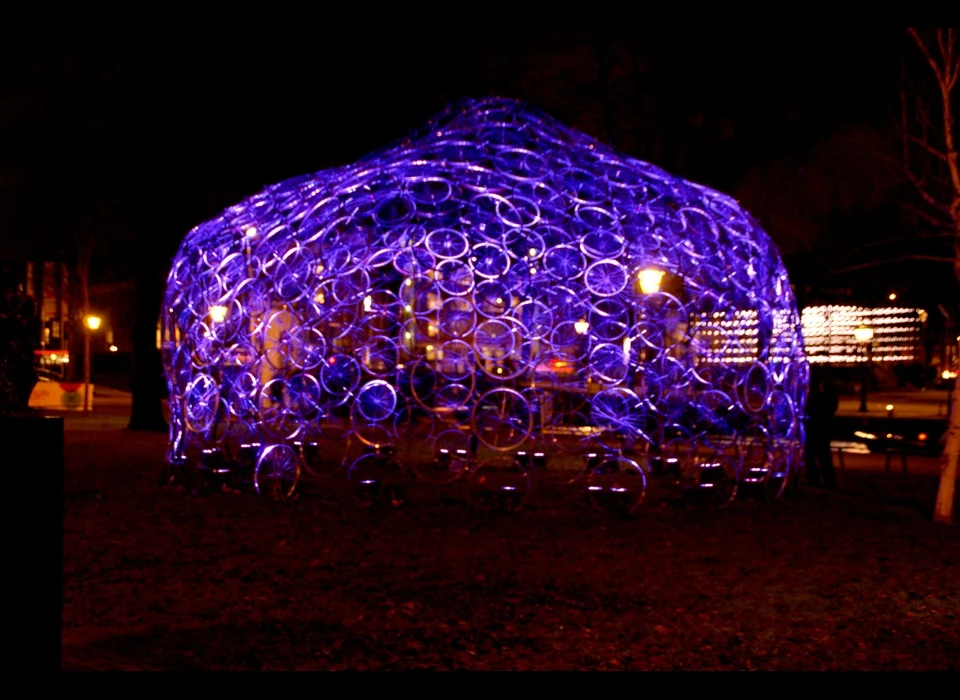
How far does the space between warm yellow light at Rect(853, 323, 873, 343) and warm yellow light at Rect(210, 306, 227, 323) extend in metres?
15.2

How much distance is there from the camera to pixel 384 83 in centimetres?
1658

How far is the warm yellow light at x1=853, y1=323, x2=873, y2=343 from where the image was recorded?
74.4 feet

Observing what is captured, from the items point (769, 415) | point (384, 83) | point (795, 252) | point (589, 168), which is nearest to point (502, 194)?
point (589, 168)

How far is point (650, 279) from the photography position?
11.6 meters

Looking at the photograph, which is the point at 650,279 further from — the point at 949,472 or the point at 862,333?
the point at 862,333

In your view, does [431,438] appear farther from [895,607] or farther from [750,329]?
[895,607]

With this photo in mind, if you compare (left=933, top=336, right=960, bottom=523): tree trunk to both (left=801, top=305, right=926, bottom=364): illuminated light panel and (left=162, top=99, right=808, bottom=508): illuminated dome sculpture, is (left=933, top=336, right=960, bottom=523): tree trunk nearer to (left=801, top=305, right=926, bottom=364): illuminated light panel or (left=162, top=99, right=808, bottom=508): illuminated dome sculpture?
(left=162, top=99, right=808, bottom=508): illuminated dome sculpture

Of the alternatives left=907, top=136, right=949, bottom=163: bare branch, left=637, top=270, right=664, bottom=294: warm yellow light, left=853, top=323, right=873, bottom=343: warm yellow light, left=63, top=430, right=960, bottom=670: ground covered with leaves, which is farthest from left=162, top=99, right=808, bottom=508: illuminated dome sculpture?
left=853, top=323, right=873, bottom=343: warm yellow light

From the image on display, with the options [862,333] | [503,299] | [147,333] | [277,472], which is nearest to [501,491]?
[277,472]

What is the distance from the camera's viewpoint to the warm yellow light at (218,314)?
466 inches

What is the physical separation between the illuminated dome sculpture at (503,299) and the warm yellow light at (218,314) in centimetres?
3

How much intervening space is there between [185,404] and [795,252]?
10.00 metres

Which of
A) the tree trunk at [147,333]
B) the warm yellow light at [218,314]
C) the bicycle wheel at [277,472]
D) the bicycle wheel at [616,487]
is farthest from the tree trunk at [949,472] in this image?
the tree trunk at [147,333]

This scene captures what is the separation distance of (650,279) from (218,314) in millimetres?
4805
